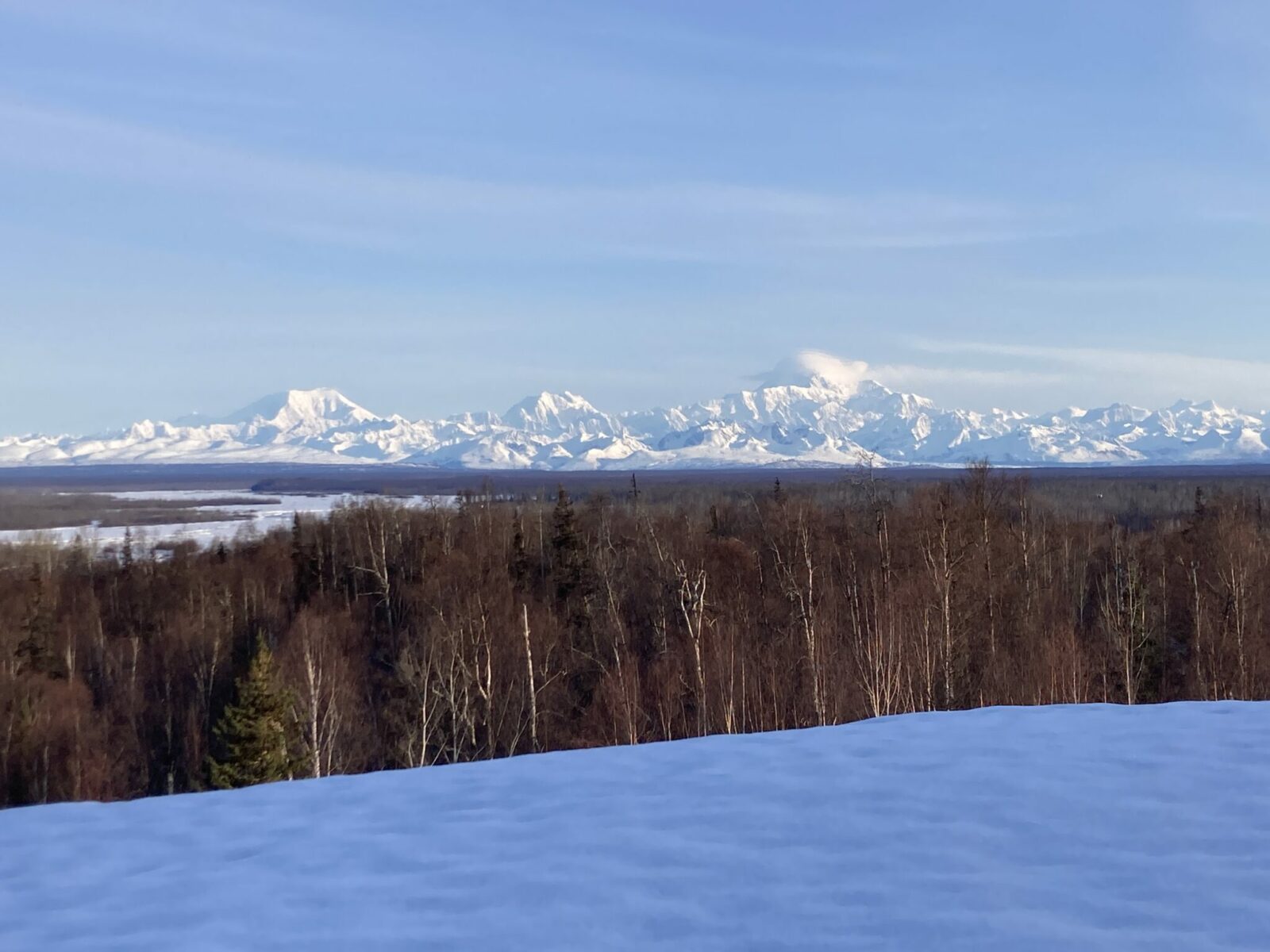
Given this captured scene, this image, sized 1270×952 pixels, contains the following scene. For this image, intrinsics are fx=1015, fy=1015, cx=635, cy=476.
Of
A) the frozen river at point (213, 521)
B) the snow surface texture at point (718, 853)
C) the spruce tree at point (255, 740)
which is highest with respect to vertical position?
the snow surface texture at point (718, 853)

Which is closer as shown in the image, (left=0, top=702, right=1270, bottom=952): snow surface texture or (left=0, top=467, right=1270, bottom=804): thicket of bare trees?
(left=0, top=702, right=1270, bottom=952): snow surface texture

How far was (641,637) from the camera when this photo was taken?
104 feet

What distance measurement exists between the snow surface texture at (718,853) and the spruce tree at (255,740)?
15282 millimetres

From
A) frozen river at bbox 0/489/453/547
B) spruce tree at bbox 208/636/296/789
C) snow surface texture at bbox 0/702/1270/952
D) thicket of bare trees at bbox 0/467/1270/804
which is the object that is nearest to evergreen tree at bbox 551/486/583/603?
thicket of bare trees at bbox 0/467/1270/804

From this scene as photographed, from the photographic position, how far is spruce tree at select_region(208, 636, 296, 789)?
19.8 meters

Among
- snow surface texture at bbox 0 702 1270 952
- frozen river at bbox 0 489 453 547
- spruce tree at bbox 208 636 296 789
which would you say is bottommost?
spruce tree at bbox 208 636 296 789

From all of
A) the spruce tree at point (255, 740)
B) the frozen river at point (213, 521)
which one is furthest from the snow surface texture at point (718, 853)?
the frozen river at point (213, 521)

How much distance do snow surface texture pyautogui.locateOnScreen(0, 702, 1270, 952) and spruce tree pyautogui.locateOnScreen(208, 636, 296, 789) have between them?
15.3 metres

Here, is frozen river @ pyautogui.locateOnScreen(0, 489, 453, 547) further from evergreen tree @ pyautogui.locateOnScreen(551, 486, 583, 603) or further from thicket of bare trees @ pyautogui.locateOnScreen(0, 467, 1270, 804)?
evergreen tree @ pyautogui.locateOnScreen(551, 486, 583, 603)

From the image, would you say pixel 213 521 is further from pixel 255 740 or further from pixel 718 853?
pixel 718 853

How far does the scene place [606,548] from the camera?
38.1 metres

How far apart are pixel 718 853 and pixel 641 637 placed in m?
27.6

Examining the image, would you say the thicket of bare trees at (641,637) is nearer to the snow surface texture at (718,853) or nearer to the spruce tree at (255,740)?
the spruce tree at (255,740)

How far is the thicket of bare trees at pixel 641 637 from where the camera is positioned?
21.5 m
